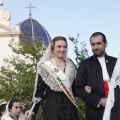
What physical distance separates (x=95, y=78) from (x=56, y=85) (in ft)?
1.99

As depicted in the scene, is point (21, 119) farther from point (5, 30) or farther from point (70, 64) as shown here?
point (5, 30)

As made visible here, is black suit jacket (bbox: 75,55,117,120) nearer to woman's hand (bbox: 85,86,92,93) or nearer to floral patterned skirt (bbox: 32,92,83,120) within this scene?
woman's hand (bbox: 85,86,92,93)

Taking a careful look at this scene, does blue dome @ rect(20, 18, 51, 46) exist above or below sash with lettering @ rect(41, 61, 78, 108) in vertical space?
above

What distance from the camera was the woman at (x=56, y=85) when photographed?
18.0 ft

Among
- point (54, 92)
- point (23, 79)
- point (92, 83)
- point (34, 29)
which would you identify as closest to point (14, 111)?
point (54, 92)

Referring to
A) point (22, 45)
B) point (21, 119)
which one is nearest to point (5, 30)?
point (22, 45)

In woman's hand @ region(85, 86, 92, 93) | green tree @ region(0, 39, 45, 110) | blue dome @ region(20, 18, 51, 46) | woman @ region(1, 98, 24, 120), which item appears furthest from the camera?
blue dome @ region(20, 18, 51, 46)

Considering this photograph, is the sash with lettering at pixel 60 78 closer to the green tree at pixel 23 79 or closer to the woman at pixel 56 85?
the woman at pixel 56 85

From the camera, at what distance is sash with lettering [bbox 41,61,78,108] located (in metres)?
5.53

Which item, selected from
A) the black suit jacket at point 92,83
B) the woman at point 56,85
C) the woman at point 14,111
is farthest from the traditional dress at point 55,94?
the woman at point 14,111

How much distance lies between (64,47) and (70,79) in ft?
1.31

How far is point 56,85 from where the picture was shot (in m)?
5.58

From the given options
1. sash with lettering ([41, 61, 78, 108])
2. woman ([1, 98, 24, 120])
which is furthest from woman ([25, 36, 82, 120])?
woman ([1, 98, 24, 120])

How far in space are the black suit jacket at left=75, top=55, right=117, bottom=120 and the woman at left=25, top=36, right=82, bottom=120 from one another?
0.34 m
